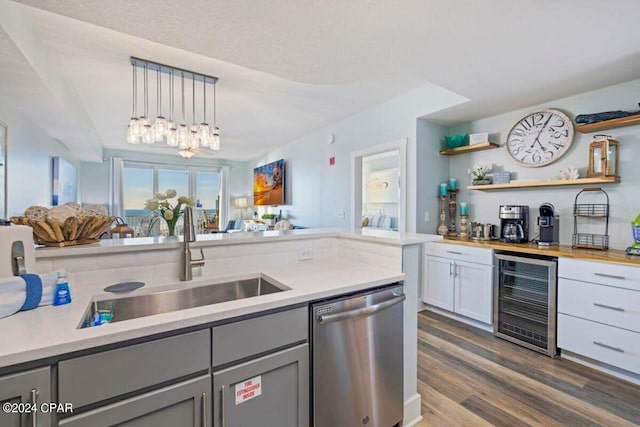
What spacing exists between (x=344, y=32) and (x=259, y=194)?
5707 mm

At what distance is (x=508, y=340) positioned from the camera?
2.57m

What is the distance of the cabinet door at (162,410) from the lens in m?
0.82

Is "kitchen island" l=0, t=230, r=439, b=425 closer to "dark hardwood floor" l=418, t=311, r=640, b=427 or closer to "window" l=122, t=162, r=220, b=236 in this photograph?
"dark hardwood floor" l=418, t=311, r=640, b=427

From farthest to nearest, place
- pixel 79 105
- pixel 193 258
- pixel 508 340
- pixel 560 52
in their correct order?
pixel 79 105
pixel 508 340
pixel 560 52
pixel 193 258

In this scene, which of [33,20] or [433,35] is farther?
[33,20]

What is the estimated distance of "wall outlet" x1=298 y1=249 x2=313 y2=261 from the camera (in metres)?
1.92

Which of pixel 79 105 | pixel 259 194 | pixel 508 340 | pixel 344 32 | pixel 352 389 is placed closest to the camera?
pixel 352 389

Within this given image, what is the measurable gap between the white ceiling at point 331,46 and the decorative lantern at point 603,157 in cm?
52

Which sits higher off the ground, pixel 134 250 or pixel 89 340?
pixel 134 250

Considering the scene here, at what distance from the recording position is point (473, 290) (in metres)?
2.81

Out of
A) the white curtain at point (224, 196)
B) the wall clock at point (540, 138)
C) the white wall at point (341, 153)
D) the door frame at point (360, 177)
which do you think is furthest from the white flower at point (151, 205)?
the white curtain at point (224, 196)

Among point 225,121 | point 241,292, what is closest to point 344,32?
point 241,292

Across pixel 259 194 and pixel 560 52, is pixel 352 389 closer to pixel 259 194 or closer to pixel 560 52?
pixel 560 52

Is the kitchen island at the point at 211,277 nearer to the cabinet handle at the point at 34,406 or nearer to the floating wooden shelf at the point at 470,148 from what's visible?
the cabinet handle at the point at 34,406
